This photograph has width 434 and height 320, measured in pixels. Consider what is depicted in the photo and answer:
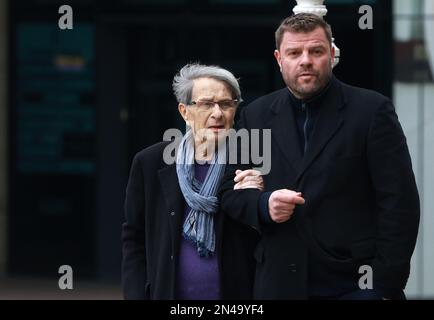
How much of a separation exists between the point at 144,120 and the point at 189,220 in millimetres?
8196

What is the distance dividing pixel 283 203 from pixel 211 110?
67 centimetres

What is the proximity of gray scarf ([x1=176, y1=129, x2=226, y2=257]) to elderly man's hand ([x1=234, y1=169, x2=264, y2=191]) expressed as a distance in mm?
168

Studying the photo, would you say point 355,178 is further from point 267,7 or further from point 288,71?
point 267,7

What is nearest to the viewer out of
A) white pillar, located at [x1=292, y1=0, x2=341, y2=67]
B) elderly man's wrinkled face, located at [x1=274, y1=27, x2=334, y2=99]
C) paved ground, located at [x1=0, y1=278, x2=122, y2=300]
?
elderly man's wrinkled face, located at [x1=274, y1=27, x2=334, y2=99]

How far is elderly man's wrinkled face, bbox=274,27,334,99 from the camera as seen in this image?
16.3 ft

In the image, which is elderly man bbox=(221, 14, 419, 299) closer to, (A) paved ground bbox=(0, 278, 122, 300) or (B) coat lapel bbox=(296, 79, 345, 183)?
(B) coat lapel bbox=(296, 79, 345, 183)

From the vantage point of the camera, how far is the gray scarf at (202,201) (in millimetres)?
5207

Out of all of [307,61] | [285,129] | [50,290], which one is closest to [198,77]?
[285,129]

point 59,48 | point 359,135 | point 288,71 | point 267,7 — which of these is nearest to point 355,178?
point 359,135

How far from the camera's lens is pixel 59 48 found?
13.5 meters

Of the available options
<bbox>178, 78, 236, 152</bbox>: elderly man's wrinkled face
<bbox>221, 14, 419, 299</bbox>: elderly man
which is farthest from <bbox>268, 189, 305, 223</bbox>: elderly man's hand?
<bbox>178, 78, 236, 152</bbox>: elderly man's wrinkled face

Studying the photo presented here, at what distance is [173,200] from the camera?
17.6 feet

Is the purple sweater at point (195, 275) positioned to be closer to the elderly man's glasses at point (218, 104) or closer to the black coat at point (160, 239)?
→ the black coat at point (160, 239)

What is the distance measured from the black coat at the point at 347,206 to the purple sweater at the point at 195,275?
0.83 feet
